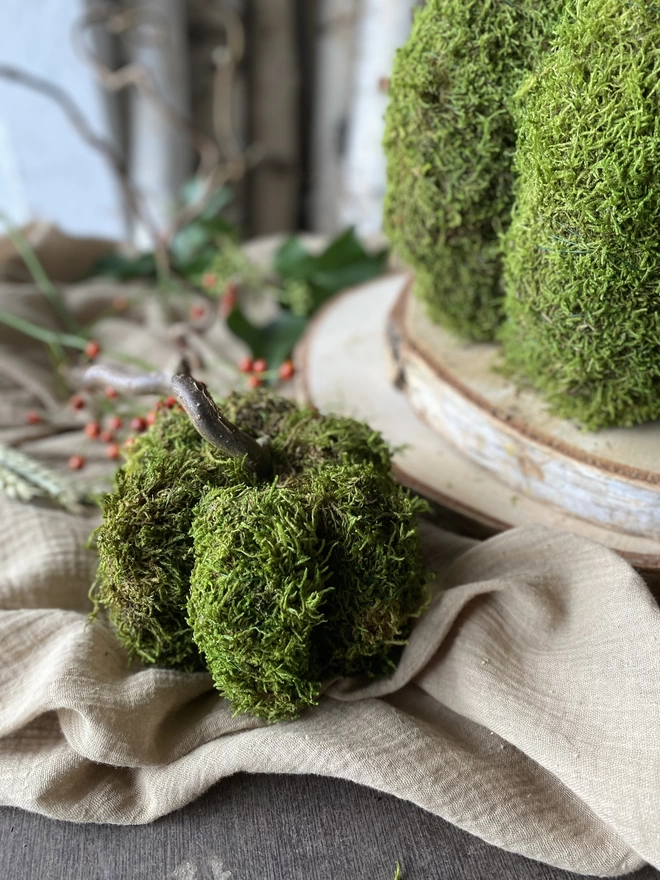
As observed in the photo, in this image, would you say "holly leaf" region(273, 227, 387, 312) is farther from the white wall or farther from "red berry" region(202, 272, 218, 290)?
the white wall

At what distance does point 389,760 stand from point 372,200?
3.78 ft

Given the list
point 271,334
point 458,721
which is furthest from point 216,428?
point 271,334

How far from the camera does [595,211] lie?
525 millimetres

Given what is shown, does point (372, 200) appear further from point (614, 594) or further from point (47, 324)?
point (614, 594)

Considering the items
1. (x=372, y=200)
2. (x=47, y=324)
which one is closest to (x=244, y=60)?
(x=372, y=200)

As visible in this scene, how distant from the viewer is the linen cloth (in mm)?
487

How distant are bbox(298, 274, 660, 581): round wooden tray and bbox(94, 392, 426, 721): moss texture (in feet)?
0.43

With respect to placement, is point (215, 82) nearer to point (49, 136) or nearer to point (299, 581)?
point (49, 136)

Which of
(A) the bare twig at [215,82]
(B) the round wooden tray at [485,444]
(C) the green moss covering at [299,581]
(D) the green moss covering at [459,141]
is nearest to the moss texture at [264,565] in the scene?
(C) the green moss covering at [299,581]

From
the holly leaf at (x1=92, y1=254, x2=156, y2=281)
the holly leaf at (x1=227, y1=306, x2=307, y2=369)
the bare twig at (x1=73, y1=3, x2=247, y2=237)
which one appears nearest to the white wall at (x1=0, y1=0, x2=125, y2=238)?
the bare twig at (x1=73, y1=3, x2=247, y2=237)

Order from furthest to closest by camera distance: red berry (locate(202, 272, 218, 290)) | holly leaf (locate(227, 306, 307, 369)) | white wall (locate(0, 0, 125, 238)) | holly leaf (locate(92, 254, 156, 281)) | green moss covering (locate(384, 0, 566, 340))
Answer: white wall (locate(0, 0, 125, 238))
holly leaf (locate(92, 254, 156, 281))
red berry (locate(202, 272, 218, 290))
holly leaf (locate(227, 306, 307, 369))
green moss covering (locate(384, 0, 566, 340))

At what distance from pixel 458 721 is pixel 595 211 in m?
0.36

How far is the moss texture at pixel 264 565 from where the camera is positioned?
1.60 ft

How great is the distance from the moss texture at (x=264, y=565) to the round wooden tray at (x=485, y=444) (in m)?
0.13
